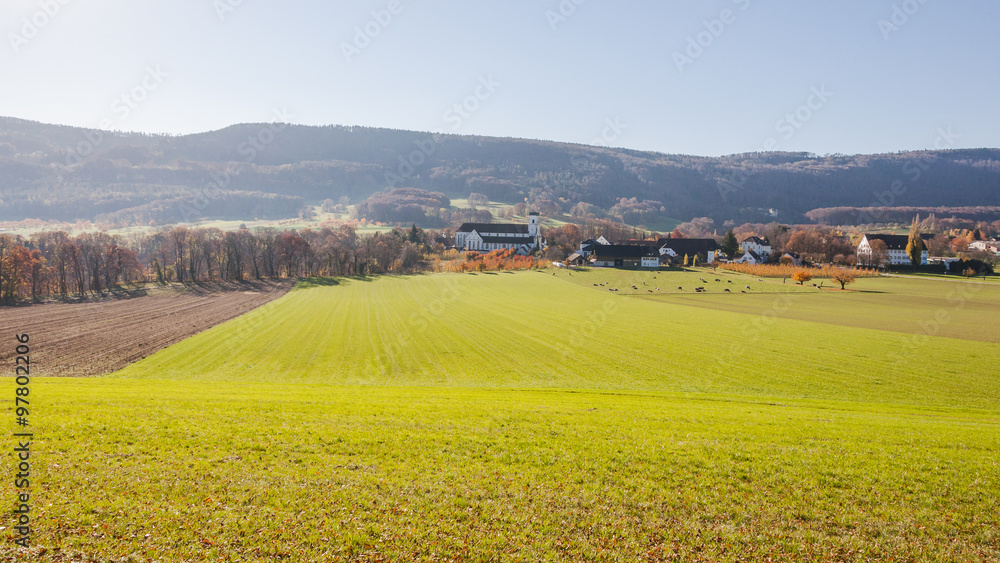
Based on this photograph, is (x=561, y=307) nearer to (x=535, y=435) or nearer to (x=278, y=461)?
(x=535, y=435)

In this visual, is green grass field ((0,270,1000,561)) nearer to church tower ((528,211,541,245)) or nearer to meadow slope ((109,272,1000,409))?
meadow slope ((109,272,1000,409))

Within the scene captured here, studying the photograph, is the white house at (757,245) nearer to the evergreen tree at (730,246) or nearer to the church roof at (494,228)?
the evergreen tree at (730,246)

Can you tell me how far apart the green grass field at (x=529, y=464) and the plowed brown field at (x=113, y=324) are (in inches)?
238

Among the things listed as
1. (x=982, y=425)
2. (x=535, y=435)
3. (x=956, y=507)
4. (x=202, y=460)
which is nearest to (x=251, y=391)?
(x=202, y=460)

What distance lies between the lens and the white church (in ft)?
541

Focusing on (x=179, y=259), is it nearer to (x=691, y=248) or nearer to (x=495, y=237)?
(x=495, y=237)

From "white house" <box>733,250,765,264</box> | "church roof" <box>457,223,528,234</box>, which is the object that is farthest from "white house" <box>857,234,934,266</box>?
"church roof" <box>457,223,528,234</box>

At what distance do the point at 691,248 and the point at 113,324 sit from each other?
12967cm

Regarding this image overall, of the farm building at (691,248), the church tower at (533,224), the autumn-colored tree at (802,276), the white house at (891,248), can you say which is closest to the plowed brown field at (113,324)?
the autumn-colored tree at (802,276)

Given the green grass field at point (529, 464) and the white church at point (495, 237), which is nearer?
the green grass field at point (529, 464)

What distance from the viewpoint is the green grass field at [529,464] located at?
845 cm

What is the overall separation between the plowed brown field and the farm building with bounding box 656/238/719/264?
102201 mm

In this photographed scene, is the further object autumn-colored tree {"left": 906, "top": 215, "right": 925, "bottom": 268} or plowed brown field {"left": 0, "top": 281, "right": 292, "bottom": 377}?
autumn-colored tree {"left": 906, "top": 215, "right": 925, "bottom": 268}

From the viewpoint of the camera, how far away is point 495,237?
16712cm
